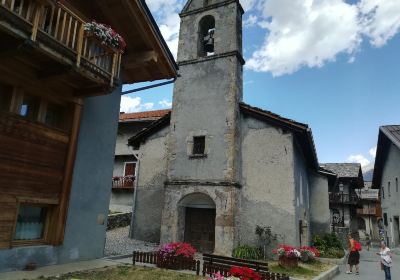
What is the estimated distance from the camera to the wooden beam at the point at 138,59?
36.5 ft

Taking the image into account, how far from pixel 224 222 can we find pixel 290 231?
296 cm

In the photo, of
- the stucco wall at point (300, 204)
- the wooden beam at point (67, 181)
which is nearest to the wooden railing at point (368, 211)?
the stucco wall at point (300, 204)

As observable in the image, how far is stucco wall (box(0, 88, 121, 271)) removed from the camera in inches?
359

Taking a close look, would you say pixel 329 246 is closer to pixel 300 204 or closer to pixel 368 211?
pixel 300 204

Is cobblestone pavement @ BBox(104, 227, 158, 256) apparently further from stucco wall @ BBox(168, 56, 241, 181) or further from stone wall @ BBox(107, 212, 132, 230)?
stucco wall @ BBox(168, 56, 241, 181)

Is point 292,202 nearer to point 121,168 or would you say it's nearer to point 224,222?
point 224,222

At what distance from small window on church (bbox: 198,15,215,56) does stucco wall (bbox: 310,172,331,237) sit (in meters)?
10.8

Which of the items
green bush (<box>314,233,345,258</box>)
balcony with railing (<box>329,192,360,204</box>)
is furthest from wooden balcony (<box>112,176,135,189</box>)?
balcony with railing (<box>329,192,360,204</box>)

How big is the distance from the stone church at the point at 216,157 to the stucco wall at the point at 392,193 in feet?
29.1

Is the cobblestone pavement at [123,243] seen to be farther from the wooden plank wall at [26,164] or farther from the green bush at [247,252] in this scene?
the wooden plank wall at [26,164]

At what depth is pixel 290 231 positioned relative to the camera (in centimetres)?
1485

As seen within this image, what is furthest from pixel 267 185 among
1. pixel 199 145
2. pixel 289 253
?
pixel 289 253

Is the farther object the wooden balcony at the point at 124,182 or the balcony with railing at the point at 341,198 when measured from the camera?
the balcony with railing at the point at 341,198

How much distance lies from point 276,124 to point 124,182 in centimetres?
1319
